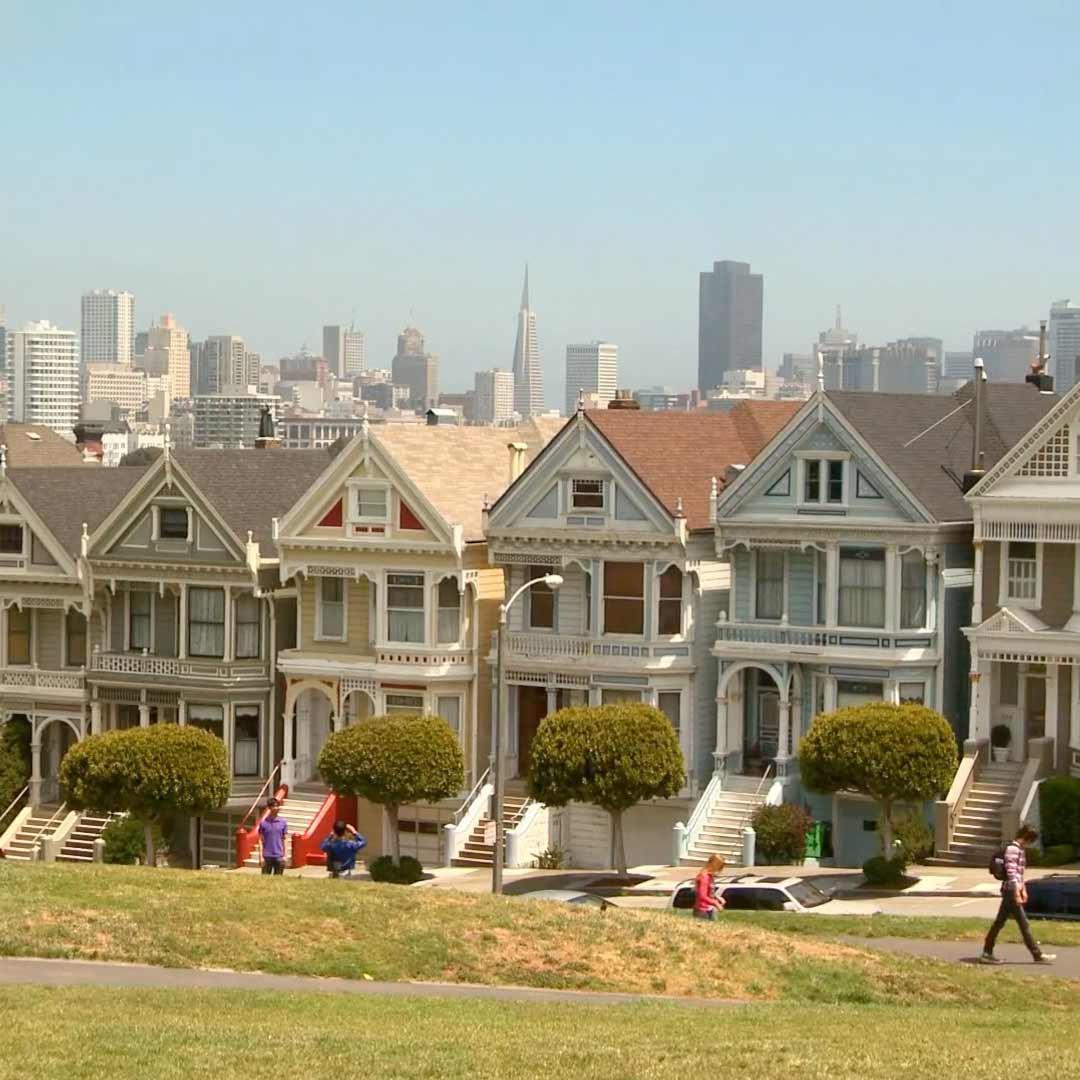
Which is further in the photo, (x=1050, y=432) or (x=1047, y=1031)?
(x=1050, y=432)

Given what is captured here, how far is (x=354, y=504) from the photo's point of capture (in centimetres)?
5884

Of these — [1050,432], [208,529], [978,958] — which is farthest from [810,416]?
[978,958]

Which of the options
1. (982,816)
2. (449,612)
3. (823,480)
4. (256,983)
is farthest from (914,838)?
(256,983)

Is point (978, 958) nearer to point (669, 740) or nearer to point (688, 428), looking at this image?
point (669, 740)

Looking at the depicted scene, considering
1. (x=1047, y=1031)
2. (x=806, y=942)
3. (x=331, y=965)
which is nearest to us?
(x=1047, y=1031)

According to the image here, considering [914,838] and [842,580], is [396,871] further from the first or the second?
[842,580]

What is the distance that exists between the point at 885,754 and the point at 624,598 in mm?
7882

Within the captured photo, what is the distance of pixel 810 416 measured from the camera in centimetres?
5341

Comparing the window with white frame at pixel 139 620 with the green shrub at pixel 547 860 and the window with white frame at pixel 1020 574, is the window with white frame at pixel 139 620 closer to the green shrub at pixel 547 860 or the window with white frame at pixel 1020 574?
the green shrub at pixel 547 860

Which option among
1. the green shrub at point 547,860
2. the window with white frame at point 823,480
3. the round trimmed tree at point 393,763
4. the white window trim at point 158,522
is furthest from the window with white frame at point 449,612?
the window with white frame at point 823,480

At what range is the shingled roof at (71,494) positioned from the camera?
62875 millimetres

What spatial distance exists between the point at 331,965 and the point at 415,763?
21.7 meters

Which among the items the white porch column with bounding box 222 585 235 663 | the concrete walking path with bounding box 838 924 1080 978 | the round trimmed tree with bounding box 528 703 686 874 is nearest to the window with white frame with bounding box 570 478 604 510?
the round trimmed tree with bounding box 528 703 686 874

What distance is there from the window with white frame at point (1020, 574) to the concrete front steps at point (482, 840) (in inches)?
428
